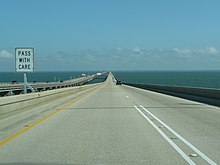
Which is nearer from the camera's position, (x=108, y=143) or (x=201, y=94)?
(x=108, y=143)

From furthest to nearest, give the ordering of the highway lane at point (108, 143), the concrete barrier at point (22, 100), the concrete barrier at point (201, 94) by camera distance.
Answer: the concrete barrier at point (201, 94)
the concrete barrier at point (22, 100)
the highway lane at point (108, 143)

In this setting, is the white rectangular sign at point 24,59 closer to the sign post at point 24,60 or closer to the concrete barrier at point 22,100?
the sign post at point 24,60

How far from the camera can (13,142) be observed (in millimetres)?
10625

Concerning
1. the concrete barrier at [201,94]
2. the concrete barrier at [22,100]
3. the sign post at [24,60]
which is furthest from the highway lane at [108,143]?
the concrete barrier at [201,94]

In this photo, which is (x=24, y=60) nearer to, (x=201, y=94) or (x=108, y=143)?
(x=201, y=94)

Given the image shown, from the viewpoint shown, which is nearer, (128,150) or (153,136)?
(128,150)

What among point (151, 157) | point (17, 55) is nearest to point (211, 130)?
point (151, 157)

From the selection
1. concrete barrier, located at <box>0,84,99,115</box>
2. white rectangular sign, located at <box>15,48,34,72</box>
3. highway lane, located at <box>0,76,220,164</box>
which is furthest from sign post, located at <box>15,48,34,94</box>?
highway lane, located at <box>0,76,220,164</box>

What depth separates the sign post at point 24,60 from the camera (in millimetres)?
24906

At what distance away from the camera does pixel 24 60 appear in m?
25.1

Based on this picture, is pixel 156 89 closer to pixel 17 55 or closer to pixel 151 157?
pixel 17 55

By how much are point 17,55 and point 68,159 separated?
57.8 feet

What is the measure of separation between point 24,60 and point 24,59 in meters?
0.06

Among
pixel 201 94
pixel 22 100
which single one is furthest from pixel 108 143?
pixel 201 94
